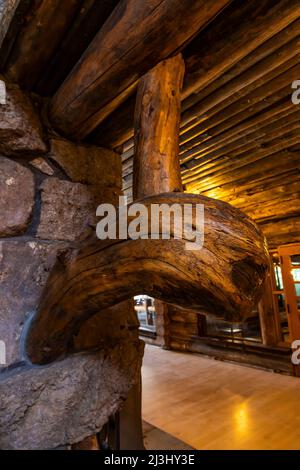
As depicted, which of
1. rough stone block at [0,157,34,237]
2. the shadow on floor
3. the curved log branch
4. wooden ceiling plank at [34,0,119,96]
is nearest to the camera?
the curved log branch

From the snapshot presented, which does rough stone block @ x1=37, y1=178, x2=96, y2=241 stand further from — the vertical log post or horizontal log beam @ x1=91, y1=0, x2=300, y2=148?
the vertical log post

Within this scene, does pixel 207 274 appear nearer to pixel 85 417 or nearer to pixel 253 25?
pixel 85 417

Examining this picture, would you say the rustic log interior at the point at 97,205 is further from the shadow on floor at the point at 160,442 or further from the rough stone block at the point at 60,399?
the shadow on floor at the point at 160,442

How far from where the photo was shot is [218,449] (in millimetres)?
1904

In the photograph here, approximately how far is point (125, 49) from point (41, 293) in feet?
2.38

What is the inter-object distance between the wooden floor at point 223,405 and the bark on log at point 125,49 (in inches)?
90.8

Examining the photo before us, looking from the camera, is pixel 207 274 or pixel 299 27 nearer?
pixel 207 274

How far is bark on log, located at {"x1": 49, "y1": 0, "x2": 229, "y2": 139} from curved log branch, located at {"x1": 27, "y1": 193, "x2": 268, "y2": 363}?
41 centimetres

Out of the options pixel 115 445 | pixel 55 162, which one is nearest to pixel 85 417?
pixel 115 445

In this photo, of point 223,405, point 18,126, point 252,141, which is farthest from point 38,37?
point 223,405

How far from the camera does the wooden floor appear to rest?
2.08 metres

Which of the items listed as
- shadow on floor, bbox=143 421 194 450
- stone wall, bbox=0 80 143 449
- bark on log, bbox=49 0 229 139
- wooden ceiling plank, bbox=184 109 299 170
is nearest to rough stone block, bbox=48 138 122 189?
stone wall, bbox=0 80 143 449

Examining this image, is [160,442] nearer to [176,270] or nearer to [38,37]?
[176,270]

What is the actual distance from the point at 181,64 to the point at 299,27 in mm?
960
